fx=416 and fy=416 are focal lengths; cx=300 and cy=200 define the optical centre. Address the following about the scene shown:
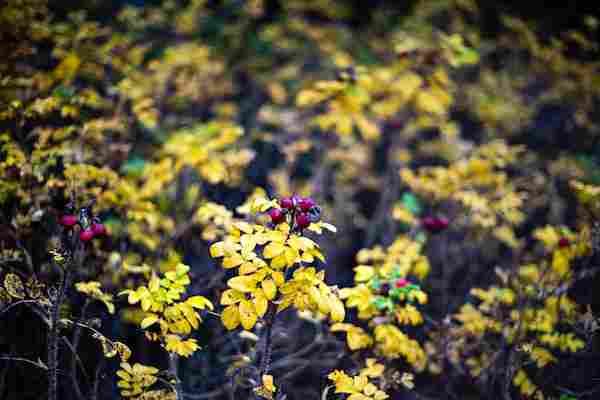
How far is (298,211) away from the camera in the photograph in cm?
143

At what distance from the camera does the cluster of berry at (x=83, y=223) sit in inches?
55.7

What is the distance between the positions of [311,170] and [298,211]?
9.15ft

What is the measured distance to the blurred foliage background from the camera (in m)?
2.07

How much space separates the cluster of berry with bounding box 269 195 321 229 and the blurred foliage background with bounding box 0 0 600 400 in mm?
529

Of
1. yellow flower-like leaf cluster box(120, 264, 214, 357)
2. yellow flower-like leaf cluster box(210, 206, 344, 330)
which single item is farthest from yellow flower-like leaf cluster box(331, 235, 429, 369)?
yellow flower-like leaf cluster box(120, 264, 214, 357)

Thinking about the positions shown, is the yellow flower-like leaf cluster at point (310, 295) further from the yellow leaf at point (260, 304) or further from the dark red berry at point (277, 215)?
the dark red berry at point (277, 215)

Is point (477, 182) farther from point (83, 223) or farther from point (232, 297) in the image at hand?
point (83, 223)

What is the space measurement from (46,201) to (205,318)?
1.09m

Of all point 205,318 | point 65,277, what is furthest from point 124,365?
point 205,318

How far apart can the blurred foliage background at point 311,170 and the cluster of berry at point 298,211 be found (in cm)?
53

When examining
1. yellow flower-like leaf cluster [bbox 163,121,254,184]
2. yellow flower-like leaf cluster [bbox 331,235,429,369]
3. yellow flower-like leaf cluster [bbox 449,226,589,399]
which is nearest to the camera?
yellow flower-like leaf cluster [bbox 331,235,429,369]

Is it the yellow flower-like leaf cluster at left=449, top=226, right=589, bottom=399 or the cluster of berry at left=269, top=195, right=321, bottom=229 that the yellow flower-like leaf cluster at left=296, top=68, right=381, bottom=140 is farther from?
the yellow flower-like leaf cluster at left=449, top=226, right=589, bottom=399

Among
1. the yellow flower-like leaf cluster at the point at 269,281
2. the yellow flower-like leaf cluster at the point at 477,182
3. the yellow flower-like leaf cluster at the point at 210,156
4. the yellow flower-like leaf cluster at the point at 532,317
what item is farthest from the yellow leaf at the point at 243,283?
the yellow flower-like leaf cluster at the point at 477,182

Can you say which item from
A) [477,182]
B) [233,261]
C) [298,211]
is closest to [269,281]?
[233,261]
